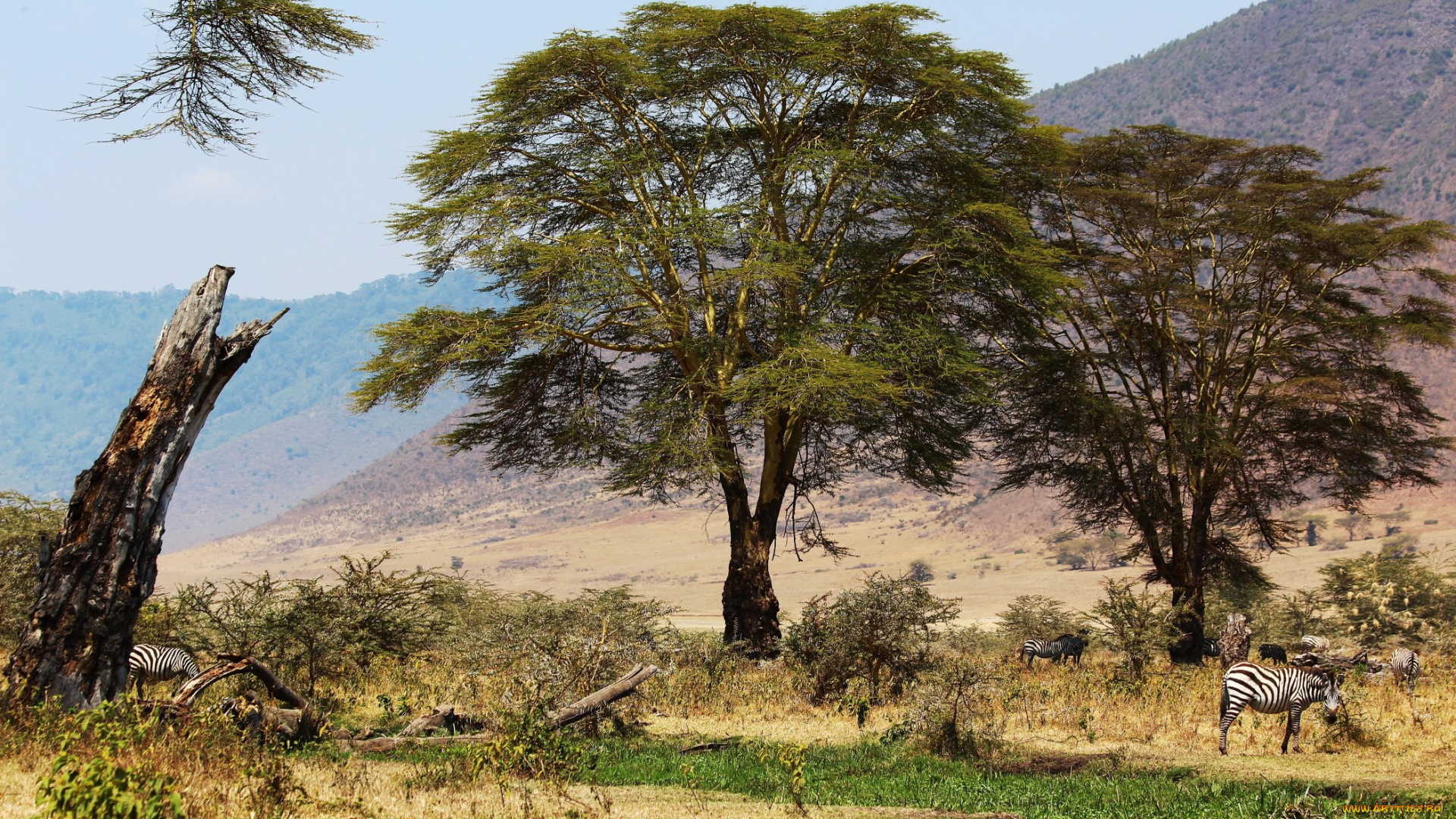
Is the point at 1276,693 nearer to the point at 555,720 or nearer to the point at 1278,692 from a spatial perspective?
the point at 1278,692

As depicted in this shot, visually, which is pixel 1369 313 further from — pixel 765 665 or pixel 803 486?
pixel 765 665

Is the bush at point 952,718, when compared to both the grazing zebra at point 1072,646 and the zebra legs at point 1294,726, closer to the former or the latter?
the zebra legs at point 1294,726

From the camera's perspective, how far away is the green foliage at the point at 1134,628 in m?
15.8

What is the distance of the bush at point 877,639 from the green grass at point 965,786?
392 cm

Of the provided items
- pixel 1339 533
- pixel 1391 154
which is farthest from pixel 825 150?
pixel 1391 154

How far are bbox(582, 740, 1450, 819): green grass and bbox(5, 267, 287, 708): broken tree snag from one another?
409 cm

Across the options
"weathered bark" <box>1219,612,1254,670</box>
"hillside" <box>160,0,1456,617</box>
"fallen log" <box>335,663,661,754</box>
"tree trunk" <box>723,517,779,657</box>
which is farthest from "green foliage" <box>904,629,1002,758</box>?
"hillside" <box>160,0,1456,617</box>

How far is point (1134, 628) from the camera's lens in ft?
52.7

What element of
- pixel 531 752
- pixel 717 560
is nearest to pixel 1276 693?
pixel 531 752

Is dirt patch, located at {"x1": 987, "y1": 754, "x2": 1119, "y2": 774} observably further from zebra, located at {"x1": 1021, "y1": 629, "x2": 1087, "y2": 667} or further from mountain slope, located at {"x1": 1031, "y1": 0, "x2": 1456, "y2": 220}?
mountain slope, located at {"x1": 1031, "y1": 0, "x2": 1456, "y2": 220}

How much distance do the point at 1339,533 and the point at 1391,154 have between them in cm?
6792

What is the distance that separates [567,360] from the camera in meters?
20.0

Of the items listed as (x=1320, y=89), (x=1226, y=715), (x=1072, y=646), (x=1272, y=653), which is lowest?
(x=1272, y=653)

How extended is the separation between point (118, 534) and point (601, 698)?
14.3 feet
